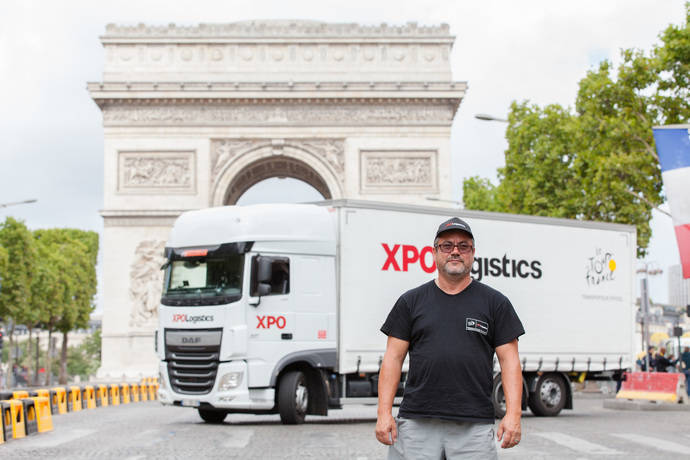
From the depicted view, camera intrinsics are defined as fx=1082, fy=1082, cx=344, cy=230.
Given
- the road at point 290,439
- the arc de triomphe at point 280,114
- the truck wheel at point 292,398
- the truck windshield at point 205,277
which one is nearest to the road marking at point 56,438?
the road at point 290,439

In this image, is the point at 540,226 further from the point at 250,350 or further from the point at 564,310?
the point at 250,350

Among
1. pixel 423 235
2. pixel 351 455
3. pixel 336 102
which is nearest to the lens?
pixel 351 455

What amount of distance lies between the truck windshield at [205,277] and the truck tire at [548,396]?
6.00m

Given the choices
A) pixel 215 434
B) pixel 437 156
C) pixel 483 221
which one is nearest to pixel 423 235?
pixel 483 221

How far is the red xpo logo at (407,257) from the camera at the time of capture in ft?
58.1

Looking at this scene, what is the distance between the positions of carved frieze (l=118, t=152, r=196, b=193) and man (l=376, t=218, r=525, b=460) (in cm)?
4038

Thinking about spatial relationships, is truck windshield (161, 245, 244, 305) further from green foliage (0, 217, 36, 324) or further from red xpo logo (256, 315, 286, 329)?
green foliage (0, 217, 36, 324)

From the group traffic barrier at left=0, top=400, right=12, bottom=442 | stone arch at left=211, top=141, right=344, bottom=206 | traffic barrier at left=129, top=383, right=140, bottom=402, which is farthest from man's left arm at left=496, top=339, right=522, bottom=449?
stone arch at left=211, top=141, right=344, bottom=206

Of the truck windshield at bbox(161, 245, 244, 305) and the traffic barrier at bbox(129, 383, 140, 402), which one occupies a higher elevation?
the truck windshield at bbox(161, 245, 244, 305)

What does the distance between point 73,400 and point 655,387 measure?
43.2 feet

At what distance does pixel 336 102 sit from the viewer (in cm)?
4550

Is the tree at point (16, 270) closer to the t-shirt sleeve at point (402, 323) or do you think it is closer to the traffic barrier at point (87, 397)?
the traffic barrier at point (87, 397)

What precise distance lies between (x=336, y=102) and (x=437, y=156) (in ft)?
15.8

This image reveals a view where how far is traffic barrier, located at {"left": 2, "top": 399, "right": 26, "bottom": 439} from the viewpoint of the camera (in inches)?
590
